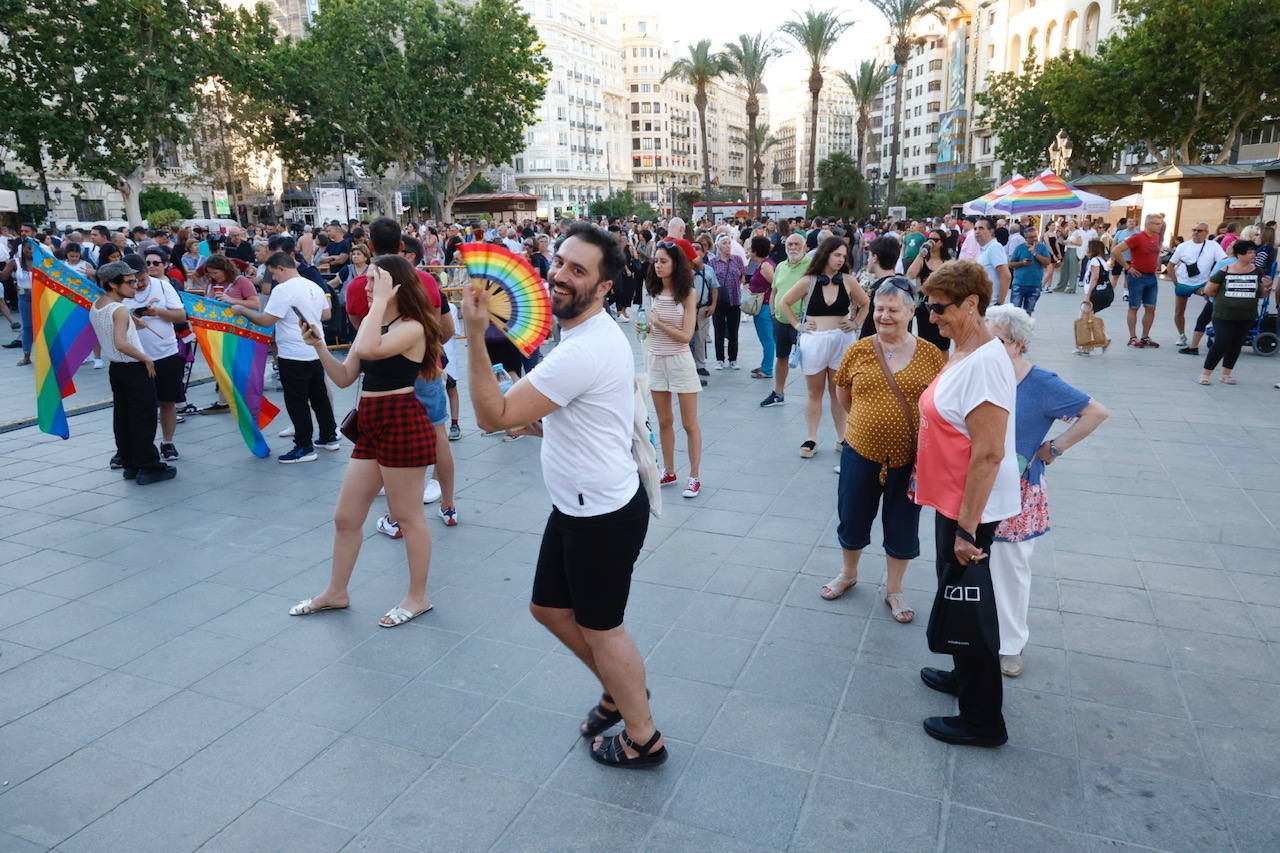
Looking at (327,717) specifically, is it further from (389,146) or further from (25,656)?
(389,146)

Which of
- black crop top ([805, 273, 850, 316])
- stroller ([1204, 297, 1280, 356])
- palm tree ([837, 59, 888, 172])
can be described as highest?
palm tree ([837, 59, 888, 172])

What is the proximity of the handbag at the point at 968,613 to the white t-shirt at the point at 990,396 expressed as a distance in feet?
0.68

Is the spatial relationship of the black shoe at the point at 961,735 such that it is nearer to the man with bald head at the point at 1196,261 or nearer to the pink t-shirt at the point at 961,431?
the pink t-shirt at the point at 961,431

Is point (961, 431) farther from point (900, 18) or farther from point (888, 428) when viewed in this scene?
point (900, 18)

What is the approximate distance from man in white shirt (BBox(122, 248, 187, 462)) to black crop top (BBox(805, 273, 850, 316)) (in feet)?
17.1

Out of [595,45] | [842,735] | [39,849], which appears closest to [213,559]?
[39,849]

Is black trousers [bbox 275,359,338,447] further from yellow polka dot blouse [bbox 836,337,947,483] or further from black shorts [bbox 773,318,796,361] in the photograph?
yellow polka dot blouse [bbox 836,337,947,483]

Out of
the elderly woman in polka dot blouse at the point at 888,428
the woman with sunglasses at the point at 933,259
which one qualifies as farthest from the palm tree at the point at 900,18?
the elderly woman in polka dot blouse at the point at 888,428

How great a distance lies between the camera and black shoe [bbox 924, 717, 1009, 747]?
3.08 meters

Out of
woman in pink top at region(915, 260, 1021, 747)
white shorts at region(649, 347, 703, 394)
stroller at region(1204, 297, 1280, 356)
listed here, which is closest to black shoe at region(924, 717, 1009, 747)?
woman in pink top at region(915, 260, 1021, 747)

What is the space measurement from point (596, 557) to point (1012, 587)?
74.1 inches

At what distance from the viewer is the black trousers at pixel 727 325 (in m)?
10.6

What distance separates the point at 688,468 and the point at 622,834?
13.7 ft

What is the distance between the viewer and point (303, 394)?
6.98m
